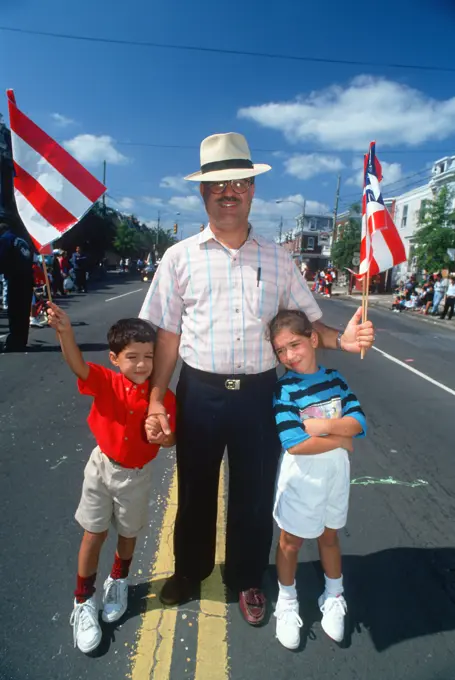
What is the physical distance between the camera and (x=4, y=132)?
30484 mm

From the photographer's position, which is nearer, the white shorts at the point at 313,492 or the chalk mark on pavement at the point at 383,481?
the white shorts at the point at 313,492

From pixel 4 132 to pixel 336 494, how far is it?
1394 inches

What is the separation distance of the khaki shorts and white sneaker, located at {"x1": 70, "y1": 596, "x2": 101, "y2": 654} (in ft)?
1.21

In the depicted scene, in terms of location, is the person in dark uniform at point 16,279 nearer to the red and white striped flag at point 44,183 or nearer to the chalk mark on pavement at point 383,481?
the red and white striped flag at point 44,183

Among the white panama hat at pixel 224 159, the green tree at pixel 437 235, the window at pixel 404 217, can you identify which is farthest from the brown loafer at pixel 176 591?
the window at pixel 404 217

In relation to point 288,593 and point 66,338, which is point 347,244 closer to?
point 288,593

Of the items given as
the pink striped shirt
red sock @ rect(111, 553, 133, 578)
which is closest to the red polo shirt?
the pink striped shirt

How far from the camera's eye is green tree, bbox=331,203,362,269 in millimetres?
37125

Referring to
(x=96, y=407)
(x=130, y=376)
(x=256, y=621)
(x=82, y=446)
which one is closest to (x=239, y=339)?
(x=130, y=376)

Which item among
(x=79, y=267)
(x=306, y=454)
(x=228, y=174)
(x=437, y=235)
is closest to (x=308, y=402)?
(x=306, y=454)

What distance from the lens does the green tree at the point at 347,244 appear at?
3712 cm

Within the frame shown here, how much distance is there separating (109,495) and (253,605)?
949 mm

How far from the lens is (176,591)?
2436 mm

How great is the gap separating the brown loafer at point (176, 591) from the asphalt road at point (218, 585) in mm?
73
